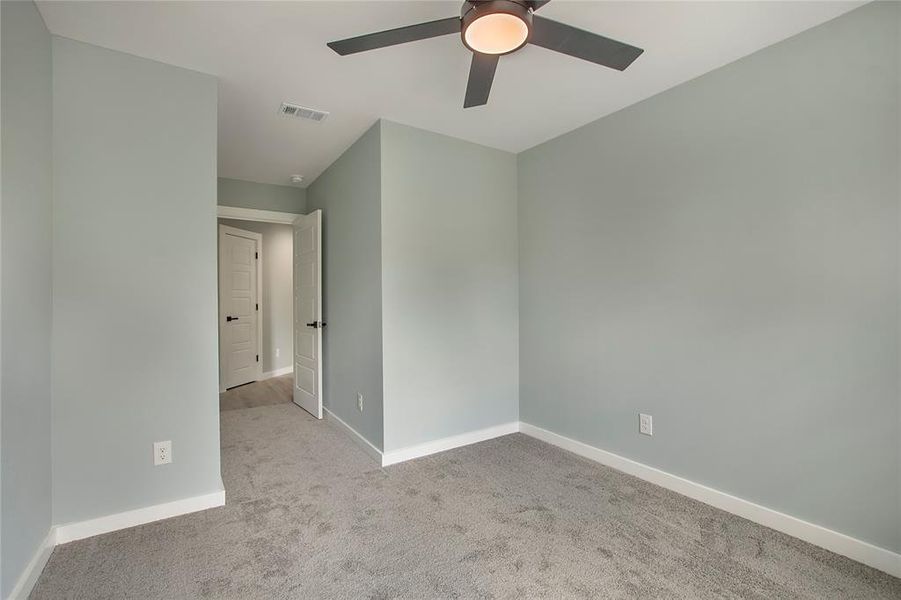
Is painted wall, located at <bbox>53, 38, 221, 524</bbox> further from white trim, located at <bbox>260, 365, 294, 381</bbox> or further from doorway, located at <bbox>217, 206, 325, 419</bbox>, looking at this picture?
white trim, located at <bbox>260, 365, 294, 381</bbox>

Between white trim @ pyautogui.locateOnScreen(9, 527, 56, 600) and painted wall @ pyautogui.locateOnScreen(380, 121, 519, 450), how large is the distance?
1.74m

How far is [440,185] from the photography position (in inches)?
126

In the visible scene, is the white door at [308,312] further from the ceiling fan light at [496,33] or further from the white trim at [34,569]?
the ceiling fan light at [496,33]

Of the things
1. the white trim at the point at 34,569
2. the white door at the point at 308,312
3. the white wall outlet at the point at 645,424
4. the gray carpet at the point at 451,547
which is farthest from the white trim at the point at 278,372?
the white wall outlet at the point at 645,424

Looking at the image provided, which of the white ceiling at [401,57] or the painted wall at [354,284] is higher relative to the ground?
the white ceiling at [401,57]

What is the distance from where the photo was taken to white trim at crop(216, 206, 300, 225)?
13.4 ft

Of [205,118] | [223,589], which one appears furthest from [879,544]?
[205,118]

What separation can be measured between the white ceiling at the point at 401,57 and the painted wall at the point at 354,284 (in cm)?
41

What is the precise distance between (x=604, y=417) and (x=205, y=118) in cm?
318

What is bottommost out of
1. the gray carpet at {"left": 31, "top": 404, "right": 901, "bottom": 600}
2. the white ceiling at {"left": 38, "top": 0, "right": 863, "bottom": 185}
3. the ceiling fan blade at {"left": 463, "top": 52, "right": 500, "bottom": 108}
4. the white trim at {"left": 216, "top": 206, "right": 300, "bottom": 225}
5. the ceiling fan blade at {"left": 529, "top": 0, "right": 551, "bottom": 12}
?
the gray carpet at {"left": 31, "top": 404, "right": 901, "bottom": 600}

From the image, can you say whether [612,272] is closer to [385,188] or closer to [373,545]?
[385,188]

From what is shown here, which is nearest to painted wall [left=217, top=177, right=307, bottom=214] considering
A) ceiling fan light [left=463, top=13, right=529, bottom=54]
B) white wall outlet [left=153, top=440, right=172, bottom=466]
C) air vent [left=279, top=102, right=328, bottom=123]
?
air vent [left=279, top=102, right=328, bottom=123]

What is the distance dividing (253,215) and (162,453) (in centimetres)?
272

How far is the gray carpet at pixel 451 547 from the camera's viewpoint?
66.2 inches
